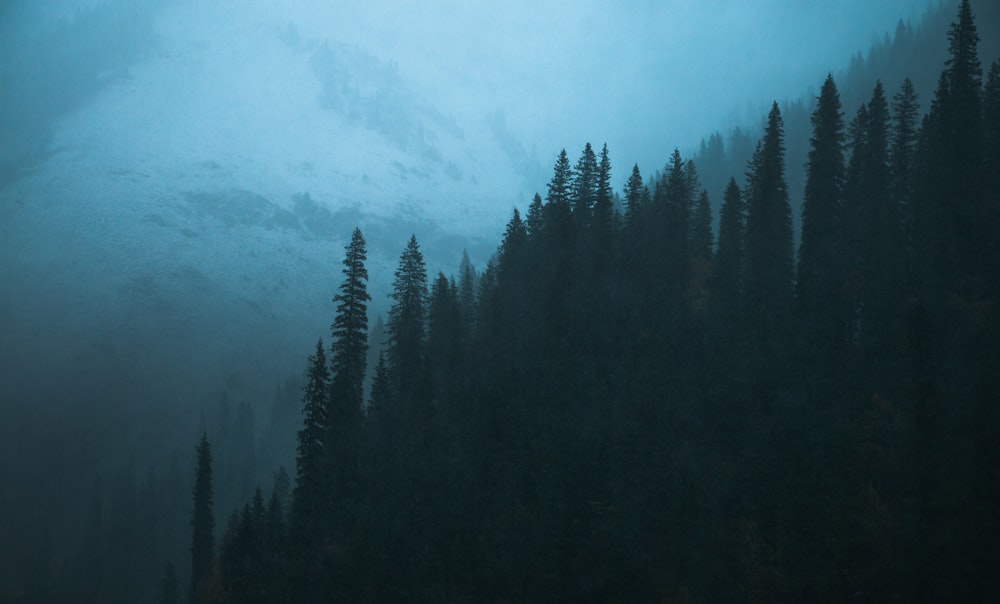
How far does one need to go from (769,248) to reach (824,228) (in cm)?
451

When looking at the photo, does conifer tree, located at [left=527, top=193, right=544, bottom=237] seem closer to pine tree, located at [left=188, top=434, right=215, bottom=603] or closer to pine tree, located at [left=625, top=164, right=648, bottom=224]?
pine tree, located at [left=625, top=164, right=648, bottom=224]

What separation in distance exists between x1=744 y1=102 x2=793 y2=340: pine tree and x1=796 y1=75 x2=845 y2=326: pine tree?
65.3 inches

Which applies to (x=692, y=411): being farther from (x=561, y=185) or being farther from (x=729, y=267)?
(x=561, y=185)

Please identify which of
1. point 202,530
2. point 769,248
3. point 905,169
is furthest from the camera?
point 202,530

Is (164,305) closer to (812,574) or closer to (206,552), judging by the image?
(206,552)

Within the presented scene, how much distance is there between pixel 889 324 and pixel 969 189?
42.7ft

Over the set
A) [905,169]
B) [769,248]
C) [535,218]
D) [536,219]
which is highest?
[535,218]

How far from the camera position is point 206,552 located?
195ft

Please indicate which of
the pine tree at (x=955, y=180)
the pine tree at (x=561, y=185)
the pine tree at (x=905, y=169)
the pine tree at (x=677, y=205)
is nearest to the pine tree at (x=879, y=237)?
the pine tree at (x=905, y=169)

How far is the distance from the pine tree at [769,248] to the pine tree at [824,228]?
1.66 metres

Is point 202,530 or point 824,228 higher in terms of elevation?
point 824,228

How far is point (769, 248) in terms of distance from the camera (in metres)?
51.7

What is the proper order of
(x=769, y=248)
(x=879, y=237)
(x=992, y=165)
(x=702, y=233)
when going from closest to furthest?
(x=992, y=165)
(x=879, y=237)
(x=769, y=248)
(x=702, y=233)

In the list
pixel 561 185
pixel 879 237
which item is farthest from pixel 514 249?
pixel 879 237
